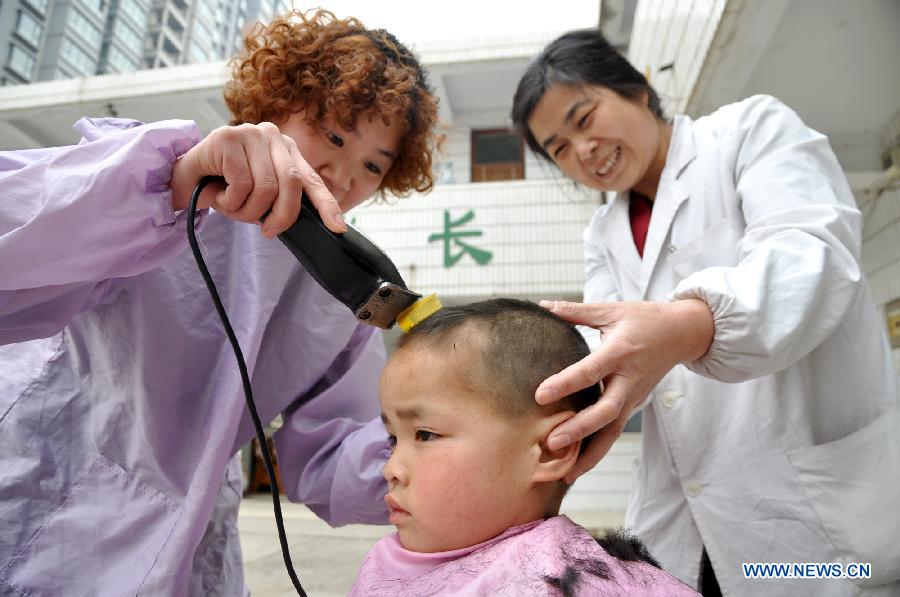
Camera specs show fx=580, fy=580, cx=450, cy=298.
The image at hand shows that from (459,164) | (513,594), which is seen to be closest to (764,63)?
(513,594)

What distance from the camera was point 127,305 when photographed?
97 centimetres

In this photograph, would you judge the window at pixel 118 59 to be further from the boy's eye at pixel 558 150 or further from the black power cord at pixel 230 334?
the black power cord at pixel 230 334

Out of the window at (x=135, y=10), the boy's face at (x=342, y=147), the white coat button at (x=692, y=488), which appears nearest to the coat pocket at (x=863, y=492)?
the white coat button at (x=692, y=488)

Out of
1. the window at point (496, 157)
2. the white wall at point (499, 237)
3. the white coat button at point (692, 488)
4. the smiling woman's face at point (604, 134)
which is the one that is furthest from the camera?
the window at point (496, 157)

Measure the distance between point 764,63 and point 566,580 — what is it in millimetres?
2155

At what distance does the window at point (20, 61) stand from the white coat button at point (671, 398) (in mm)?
2985

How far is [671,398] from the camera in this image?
1.20m

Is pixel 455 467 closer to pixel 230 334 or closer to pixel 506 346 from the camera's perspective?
pixel 506 346

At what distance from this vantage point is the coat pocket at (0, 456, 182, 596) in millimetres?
799

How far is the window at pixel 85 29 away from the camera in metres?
2.84

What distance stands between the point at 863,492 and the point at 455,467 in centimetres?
70

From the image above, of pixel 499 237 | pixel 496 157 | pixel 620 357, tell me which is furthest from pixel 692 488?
pixel 496 157

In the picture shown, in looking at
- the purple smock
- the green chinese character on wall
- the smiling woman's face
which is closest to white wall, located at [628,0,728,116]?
the smiling woman's face

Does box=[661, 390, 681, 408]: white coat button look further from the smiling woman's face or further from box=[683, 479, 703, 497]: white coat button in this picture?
the smiling woman's face
